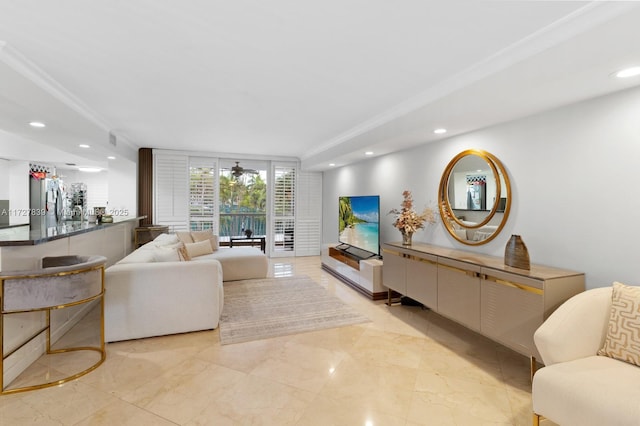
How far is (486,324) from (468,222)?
1.20 m

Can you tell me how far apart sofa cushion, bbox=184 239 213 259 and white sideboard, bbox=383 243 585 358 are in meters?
3.39

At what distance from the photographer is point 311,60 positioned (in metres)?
2.38

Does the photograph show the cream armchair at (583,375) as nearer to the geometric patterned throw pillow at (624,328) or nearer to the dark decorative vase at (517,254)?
the geometric patterned throw pillow at (624,328)

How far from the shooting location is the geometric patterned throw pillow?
1.72 meters

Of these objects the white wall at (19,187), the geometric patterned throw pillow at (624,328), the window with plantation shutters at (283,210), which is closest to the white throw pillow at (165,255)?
the geometric patterned throw pillow at (624,328)

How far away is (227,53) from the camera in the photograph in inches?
89.3

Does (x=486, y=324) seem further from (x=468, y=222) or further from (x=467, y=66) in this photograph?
(x=467, y=66)

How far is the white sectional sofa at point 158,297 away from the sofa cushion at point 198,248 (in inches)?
69.3

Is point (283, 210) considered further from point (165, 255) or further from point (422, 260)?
point (422, 260)

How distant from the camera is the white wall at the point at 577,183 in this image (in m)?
2.11

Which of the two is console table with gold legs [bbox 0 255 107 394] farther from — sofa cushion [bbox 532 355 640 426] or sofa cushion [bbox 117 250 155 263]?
sofa cushion [bbox 532 355 640 426]

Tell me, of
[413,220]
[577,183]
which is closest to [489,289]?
[577,183]

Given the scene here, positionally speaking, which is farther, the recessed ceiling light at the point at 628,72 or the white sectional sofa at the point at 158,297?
the white sectional sofa at the point at 158,297

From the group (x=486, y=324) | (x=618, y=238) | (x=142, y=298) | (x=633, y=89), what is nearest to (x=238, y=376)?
(x=142, y=298)
